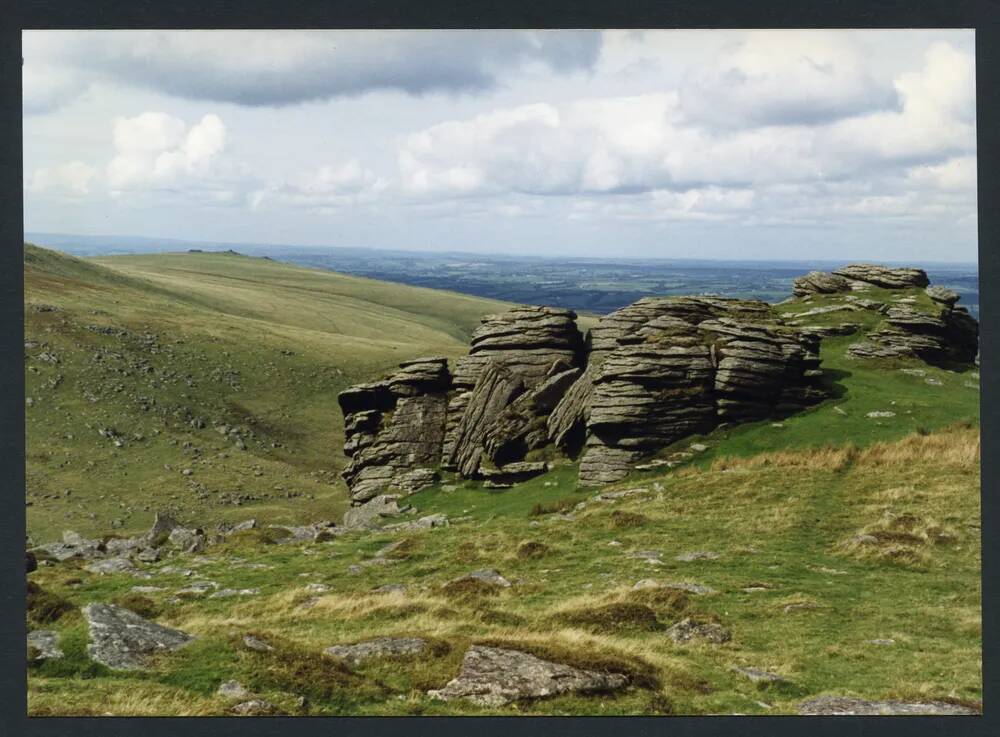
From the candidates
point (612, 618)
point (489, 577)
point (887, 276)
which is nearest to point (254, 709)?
point (612, 618)

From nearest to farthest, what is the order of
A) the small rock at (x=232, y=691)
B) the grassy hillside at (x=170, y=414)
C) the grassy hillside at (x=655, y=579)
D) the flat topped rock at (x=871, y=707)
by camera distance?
the flat topped rock at (x=871, y=707), the small rock at (x=232, y=691), the grassy hillside at (x=655, y=579), the grassy hillside at (x=170, y=414)

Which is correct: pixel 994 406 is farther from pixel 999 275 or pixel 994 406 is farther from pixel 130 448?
A: pixel 130 448

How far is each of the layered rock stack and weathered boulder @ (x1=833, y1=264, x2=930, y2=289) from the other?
8696mm

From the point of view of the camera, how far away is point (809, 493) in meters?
40.5

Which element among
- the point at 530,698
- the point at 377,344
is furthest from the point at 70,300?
the point at 530,698

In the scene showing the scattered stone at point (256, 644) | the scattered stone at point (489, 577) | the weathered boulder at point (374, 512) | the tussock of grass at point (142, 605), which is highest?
the scattered stone at point (256, 644)

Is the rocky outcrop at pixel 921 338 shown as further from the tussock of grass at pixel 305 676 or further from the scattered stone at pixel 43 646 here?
the scattered stone at pixel 43 646

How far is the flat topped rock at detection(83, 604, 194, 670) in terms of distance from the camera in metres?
22.6

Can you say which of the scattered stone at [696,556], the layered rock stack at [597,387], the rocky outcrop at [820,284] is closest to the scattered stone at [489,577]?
the scattered stone at [696,556]

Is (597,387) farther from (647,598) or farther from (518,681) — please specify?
(518,681)

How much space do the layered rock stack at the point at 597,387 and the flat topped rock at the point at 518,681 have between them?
2743 cm

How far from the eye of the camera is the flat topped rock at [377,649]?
23047 mm

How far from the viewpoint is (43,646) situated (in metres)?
23.6

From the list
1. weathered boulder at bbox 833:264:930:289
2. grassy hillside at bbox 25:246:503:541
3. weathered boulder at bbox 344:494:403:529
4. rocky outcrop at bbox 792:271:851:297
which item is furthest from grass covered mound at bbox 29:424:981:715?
rocky outcrop at bbox 792:271:851:297
